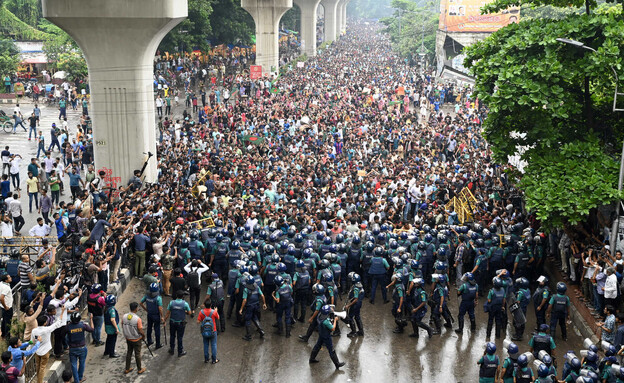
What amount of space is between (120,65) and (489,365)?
15306 millimetres

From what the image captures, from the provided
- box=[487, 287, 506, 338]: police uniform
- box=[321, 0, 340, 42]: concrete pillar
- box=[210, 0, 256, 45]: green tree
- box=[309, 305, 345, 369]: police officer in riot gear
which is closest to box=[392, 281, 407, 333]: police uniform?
box=[487, 287, 506, 338]: police uniform

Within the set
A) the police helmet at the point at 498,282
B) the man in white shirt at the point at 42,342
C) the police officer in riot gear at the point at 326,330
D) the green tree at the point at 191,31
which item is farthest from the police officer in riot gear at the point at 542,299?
the green tree at the point at 191,31

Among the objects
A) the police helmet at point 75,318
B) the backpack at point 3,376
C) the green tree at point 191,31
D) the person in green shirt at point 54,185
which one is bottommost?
the backpack at point 3,376

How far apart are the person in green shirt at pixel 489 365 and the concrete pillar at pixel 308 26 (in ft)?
201

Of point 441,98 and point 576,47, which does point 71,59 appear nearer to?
point 441,98

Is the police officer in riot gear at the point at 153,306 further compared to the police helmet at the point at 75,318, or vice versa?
the police officer in riot gear at the point at 153,306

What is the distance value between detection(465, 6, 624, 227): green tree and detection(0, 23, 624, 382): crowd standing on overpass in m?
1.30

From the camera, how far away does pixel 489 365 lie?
10.9 m

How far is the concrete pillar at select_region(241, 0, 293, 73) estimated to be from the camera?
46750mm

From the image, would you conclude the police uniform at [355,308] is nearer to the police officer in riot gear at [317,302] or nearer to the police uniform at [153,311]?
the police officer in riot gear at [317,302]

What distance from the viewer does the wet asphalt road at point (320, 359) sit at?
12.3 metres

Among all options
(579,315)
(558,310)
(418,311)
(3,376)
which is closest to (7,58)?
(418,311)

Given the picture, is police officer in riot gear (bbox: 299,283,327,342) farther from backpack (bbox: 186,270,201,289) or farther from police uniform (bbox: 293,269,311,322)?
backpack (bbox: 186,270,201,289)

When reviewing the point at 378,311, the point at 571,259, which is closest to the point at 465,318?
the point at 378,311
